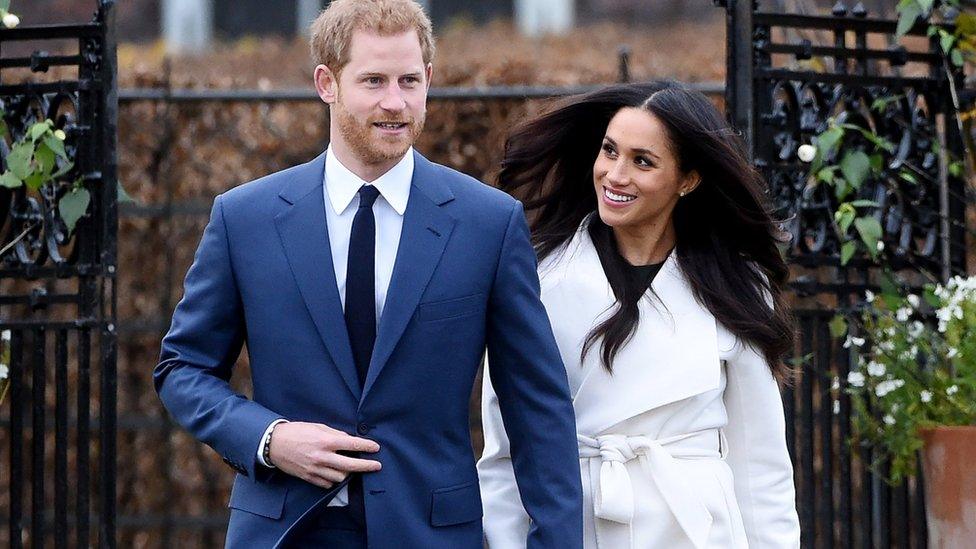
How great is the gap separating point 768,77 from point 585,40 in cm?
690

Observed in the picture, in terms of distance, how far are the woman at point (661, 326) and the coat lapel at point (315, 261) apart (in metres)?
0.53

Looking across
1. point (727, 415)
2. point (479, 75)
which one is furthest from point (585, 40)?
point (727, 415)

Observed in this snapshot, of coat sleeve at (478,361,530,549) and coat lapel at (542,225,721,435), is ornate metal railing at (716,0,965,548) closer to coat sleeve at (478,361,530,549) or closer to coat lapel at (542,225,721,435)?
coat lapel at (542,225,721,435)

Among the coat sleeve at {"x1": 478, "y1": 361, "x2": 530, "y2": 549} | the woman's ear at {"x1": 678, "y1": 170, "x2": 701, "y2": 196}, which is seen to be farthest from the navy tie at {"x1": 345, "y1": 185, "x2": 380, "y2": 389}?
the woman's ear at {"x1": 678, "y1": 170, "x2": 701, "y2": 196}

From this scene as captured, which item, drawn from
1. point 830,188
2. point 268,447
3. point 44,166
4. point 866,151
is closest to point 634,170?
point 268,447

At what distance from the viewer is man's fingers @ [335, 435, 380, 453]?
2869 millimetres

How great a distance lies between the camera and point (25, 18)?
1452cm

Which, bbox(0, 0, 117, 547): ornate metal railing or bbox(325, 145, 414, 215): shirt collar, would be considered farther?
bbox(0, 0, 117, 547): ornate metal railing

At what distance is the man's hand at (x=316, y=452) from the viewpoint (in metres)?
2.85

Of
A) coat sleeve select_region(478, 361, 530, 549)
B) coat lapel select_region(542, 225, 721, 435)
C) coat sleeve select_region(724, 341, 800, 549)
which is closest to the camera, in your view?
coat sleeve select_region(478, 361, 530, 549)

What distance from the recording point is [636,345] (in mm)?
3412

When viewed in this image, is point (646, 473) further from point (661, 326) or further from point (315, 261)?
point (315, 261)

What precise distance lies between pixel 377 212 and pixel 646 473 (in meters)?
0.82

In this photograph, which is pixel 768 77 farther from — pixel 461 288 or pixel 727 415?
pixel 461 288
